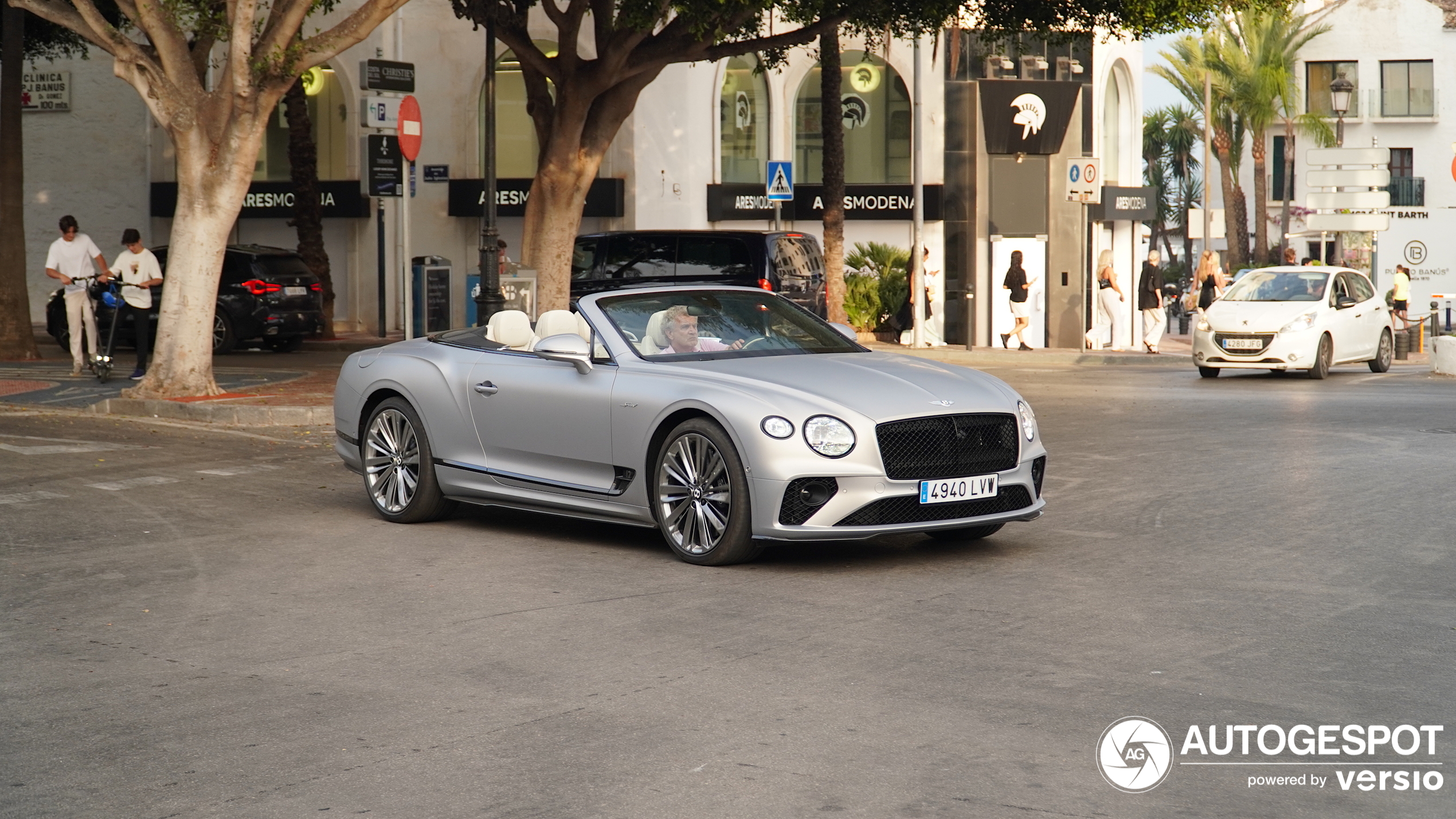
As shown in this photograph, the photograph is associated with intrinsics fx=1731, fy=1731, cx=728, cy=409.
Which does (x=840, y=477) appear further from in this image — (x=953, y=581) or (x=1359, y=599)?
(x=1359, y=599)

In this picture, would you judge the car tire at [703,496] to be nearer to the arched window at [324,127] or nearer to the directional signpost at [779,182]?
the directional signpost at [779,182]

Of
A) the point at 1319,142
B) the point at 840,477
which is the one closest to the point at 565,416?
the point at 840,477

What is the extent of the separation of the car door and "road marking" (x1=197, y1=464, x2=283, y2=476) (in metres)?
3.47

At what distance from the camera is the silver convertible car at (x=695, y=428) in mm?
8211

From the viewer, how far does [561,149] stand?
870 inches

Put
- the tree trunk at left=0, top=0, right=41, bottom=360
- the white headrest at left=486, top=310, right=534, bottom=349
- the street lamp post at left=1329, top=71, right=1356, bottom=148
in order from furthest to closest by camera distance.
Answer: the street lamp post at left=1329, top=71, right=1356, bottom=148, the tree trunk at left=0, top=0, right=41, bottom=360, the white headrest at left=486, top=310, right=534, bottom=349

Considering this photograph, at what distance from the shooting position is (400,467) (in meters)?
10.2

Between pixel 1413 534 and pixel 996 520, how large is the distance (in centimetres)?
254

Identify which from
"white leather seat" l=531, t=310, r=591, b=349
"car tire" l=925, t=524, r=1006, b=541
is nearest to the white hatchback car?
"car tire" l=925, t=524, r=1006, b=541

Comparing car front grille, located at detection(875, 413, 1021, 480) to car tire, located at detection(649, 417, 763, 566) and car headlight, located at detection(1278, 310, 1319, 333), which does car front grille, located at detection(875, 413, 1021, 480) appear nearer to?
car tire, located at detection(649, 417, 763, 566)

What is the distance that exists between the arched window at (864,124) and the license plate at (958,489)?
28.1 metres

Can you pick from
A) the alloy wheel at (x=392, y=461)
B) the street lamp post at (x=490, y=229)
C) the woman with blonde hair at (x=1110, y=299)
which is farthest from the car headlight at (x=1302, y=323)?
the alloy wheel at (x=392, y=461)

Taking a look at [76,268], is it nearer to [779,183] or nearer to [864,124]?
[779,183]

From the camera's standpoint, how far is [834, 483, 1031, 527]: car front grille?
8.24 meters
